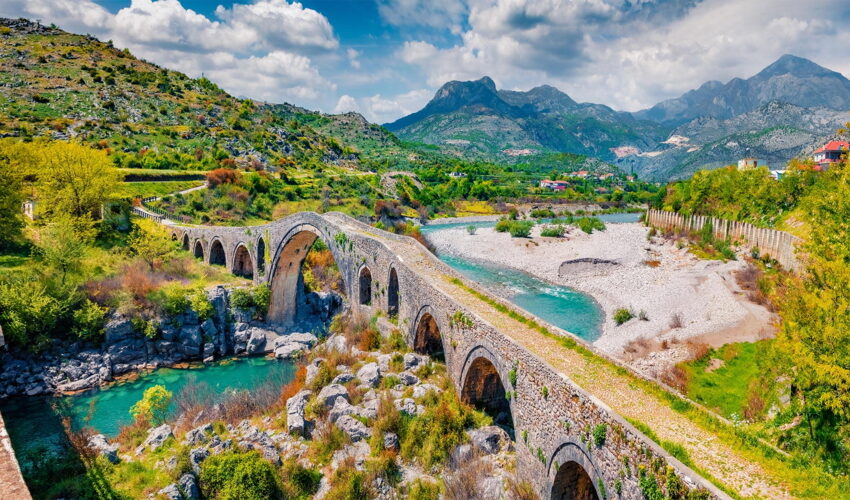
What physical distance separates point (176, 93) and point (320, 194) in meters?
35.7

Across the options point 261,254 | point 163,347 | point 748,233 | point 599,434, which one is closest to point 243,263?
point 261,254

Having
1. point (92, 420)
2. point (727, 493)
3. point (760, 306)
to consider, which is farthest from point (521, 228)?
point (727, 493)

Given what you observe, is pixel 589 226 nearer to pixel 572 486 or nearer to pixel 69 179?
pixel 572 486

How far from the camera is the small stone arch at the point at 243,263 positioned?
33.0 meters

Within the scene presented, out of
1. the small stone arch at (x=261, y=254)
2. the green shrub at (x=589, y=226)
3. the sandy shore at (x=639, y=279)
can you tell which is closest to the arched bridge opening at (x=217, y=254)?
the small stone arch at (x=261, y=254)

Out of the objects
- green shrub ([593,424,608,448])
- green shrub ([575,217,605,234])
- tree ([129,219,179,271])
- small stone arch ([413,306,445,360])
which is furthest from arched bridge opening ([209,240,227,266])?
green shrub ([575,217,605,234])

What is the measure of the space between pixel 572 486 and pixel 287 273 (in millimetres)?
23862

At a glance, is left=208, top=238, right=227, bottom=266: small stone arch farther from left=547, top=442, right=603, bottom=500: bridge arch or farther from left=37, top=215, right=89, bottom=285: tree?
left=547, top=442, right=603, bottom=500: bridge arch

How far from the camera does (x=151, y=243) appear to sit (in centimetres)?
3039

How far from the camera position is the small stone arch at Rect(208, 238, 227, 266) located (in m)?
34.5

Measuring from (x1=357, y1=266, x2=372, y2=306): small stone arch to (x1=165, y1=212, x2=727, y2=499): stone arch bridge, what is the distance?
5cm

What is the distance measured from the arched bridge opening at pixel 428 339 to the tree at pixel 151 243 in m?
20.4

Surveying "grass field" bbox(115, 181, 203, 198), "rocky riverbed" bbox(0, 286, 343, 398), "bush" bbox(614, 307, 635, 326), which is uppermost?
"grass field" bbox(115, 181, 203, 198)

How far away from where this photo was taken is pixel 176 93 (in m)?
70.2
